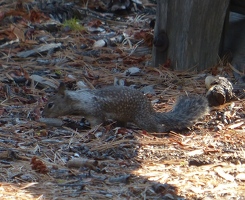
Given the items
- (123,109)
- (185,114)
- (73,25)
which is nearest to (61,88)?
(123,109)

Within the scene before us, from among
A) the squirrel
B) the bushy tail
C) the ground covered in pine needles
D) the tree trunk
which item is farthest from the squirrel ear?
the tree trunk

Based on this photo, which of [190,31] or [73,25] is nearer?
[190,31]

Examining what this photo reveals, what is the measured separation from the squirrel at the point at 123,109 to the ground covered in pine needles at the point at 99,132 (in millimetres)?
93

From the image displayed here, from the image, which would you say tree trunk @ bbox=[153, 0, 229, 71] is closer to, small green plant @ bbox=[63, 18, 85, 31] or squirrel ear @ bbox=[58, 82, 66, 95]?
small green plant @ bbox=[63, 18, 85, 31]

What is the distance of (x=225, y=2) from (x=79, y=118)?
191 cm

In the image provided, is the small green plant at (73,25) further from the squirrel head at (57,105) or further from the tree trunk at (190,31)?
the squirrel head at (57,105)

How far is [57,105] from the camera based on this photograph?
221 inches

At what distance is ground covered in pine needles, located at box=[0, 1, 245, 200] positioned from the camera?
420 centimetres

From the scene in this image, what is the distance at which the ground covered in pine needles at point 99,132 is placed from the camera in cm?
420

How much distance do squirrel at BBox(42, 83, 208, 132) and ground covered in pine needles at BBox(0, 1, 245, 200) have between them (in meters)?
0.09

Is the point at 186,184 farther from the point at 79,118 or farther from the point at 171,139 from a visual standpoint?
the point at 79,118

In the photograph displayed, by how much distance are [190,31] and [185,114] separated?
1445 mm

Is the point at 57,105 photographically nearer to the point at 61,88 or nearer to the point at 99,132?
the point at 61,88

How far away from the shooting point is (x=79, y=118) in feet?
19.2
